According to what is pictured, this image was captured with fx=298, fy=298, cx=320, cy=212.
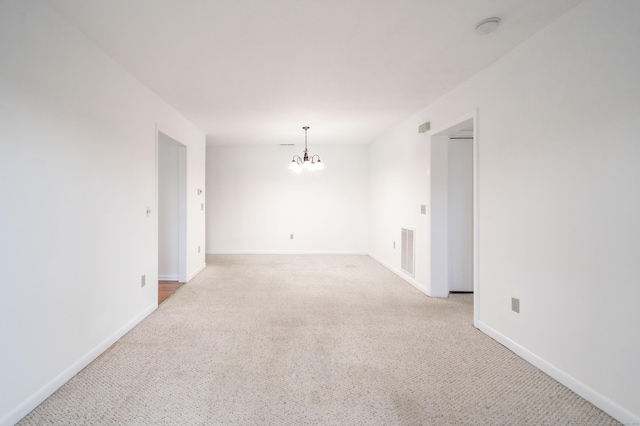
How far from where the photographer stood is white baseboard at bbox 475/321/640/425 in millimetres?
1657

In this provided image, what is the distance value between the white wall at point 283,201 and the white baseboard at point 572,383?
463 centimetres

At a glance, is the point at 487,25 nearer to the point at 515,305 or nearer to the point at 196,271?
the point at 515,305

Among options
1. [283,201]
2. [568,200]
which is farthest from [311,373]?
[283,201]

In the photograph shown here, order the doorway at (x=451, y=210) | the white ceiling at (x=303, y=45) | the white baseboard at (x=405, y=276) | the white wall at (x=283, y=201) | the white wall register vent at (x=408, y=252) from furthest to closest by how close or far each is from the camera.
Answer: the white wall at (x=283, y=201) < the white wall register vent at (x=408, y=252) < the white baseboard at (x=405, y=276) < the doorway at (x=451, y=210) < the white ceiling at (x=303, y=45)

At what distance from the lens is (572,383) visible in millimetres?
1965

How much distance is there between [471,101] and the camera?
3041 millimetres

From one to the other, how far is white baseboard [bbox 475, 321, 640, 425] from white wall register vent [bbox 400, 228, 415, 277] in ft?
5.99

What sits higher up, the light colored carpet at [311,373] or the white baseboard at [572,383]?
the white baseboard at [572,383]

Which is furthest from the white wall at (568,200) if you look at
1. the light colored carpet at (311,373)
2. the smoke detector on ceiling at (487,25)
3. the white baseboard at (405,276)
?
the white baseboard at (405,276)

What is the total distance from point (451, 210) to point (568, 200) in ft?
6.87

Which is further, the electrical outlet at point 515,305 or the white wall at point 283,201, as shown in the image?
the white wall at point 283,201

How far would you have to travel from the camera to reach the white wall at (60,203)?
1.66 meters

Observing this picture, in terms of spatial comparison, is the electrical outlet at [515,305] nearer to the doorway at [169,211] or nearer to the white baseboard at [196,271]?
the white baseboard at [196,271]

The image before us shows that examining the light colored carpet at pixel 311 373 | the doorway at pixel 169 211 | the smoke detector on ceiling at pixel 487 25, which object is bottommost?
the light colored carpet at pixel 311 373
